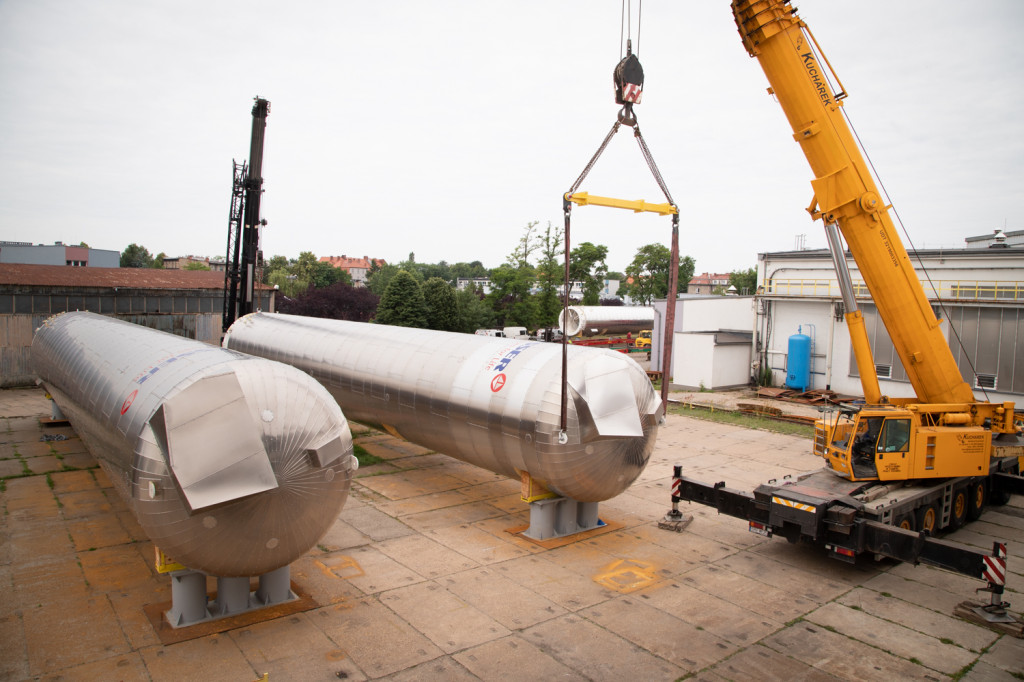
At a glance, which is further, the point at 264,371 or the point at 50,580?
the point at 50,580

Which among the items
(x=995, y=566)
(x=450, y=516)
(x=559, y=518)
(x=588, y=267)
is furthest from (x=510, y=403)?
(x=588, y=267)

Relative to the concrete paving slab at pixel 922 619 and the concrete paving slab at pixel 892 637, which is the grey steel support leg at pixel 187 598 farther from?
the concrete paving slab at pixel 922 619

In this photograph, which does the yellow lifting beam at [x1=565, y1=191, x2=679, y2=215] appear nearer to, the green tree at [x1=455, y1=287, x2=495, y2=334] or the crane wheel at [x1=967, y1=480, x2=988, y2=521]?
the crane wheel at [x1=967, y1=480, x2=988, y2=521]

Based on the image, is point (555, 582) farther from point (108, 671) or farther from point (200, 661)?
point (108, 671)

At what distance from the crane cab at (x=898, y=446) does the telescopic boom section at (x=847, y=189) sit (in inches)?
40.0

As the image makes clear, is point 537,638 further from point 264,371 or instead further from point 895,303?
point 895,303

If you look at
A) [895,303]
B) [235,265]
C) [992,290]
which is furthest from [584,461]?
[992,290]

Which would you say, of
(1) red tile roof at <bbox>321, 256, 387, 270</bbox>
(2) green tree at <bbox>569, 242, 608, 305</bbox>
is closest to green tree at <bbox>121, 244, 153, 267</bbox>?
(1) red tile roof at <bbox>321, 256, 387, 270</bbox>

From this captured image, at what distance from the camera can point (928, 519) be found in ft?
39.1

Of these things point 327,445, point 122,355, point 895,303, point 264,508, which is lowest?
point 264,508

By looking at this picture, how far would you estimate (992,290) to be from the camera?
82.5ft

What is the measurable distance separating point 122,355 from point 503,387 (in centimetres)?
668

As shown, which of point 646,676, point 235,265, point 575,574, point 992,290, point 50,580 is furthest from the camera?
point 992,290

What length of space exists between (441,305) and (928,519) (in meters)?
41.1
